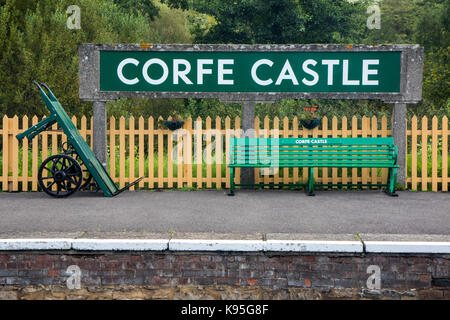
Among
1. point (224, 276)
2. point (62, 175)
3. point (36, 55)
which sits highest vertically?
point (36, 55)

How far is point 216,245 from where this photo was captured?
502cm

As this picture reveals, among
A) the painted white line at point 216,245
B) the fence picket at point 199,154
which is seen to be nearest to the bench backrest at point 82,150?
the fence picket at point 199,154

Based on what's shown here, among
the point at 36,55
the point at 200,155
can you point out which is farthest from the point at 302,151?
the point at 36,55

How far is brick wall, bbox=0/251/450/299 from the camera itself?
498cm

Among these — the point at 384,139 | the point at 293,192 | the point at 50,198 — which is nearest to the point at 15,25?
the point at 50,198

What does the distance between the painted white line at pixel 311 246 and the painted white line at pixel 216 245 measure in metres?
0.12

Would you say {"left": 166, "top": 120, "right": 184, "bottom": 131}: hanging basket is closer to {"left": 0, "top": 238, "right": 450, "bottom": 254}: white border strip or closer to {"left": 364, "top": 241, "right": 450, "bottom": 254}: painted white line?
{"left": 0, "top": 238, "right": 450, "bottom": 254}: white border strip

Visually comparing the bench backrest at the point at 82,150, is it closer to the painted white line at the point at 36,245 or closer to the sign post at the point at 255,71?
the sign post at the point at 255,71

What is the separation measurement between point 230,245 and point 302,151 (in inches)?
181

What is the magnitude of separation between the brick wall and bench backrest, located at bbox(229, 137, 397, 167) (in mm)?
4240

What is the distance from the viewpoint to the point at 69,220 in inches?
259

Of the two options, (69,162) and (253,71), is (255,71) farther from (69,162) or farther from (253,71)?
(69,162)

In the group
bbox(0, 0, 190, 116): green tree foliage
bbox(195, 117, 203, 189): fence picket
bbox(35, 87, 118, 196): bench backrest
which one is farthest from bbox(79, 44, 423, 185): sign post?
bbox(0, 0, 190, 116): green tree foliage

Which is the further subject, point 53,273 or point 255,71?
point 255,71
